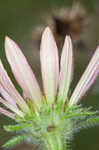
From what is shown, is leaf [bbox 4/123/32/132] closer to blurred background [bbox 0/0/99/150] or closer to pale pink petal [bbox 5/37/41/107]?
pale pink petal [bbox 5/37/41/107]

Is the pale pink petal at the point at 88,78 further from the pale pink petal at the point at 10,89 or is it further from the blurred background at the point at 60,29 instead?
the blurred background at the point at 60,29

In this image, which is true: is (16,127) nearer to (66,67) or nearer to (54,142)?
(54,142)

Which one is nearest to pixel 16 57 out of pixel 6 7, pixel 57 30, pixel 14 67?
pixel 14 67

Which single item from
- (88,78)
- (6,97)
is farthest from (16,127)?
(88,78)

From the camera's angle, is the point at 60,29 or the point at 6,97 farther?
the point at 60,29

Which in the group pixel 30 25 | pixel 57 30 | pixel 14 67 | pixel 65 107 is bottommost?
pixel 65 107

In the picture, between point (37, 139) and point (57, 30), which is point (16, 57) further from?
point (57, 30)

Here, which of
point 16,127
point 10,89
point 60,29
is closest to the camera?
point 16,127
